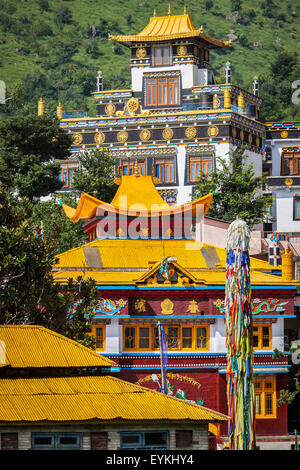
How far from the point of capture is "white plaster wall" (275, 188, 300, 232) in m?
96.1

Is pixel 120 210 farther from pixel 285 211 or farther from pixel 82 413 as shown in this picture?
pixel 285 211

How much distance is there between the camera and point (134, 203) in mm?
68375

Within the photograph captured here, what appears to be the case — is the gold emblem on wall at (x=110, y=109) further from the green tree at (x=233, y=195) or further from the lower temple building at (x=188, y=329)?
the lower temple building at (x=188, y=329)

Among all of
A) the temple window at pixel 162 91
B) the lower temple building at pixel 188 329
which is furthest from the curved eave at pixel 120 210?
the temple window at pixel 162 91

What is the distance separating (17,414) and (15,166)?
49.0 meters

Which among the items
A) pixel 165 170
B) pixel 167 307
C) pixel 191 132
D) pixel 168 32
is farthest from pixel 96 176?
pixel 167 307

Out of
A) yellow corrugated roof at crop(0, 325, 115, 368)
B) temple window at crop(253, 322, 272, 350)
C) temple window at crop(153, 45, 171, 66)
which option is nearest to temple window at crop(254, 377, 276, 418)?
temple window at crop(253, 322, 272, 350)

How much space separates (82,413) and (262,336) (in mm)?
24440

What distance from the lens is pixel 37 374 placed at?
39.6 metres

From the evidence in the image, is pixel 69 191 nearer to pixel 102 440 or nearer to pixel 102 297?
pixel 102 297

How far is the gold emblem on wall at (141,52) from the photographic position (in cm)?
10231

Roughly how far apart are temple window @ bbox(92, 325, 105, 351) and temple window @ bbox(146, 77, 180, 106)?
1694 inches
